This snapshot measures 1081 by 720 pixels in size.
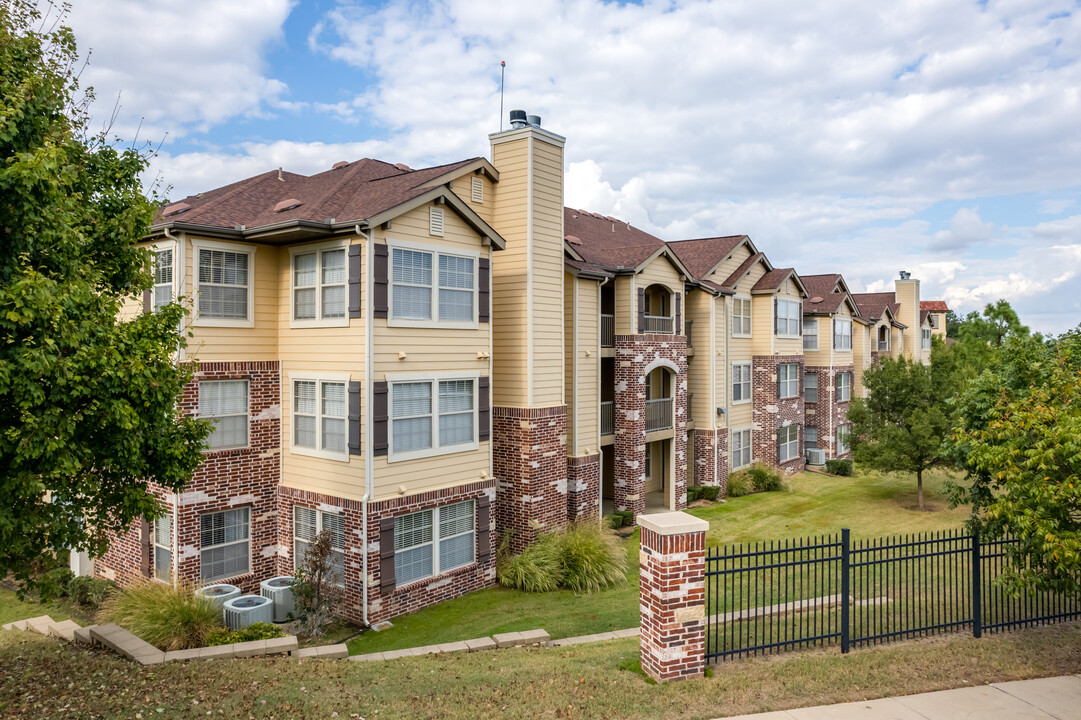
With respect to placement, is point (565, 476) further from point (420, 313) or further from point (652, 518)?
point (652, 518)

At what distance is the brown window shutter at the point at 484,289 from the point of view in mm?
17172

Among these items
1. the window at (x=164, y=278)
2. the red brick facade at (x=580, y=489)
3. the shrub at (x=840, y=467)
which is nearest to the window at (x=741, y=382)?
the shrub at (x=840, y=467)

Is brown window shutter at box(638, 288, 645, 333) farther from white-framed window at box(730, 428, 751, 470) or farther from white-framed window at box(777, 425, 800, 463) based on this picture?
white-framed window at box(777, 425, 800, 463)

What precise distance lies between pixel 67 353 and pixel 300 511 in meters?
8.89

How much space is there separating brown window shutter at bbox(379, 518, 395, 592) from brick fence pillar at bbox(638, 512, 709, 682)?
7048 mm

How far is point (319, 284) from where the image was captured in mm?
15570

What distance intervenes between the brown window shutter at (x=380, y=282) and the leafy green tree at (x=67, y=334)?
5.33 meters

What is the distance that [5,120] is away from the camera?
298 inches

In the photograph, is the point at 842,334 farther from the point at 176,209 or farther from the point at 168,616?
the point at 168,616

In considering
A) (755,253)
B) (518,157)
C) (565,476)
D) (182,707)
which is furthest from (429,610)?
(755,253)

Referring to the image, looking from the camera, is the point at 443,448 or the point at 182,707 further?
the point at 443,448

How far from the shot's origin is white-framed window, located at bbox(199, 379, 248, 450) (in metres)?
15.3

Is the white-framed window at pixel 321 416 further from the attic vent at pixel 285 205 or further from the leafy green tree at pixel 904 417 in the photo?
the leafy green tree at pixel 904 417

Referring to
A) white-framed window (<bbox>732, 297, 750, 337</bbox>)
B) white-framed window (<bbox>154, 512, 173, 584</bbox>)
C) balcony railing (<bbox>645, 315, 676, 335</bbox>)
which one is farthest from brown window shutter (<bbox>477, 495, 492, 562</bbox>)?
white-framed window (<bbox>732, 297, 750, 337</bbox>)
